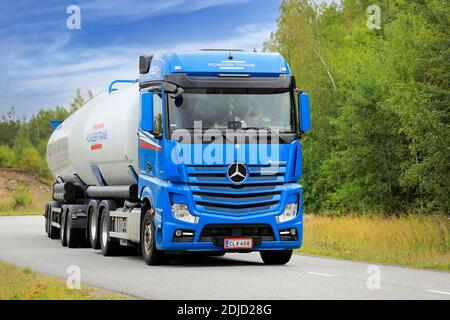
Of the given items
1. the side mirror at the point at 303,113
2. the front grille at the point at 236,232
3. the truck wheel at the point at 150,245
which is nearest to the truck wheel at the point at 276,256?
the front grille at the point at 236,232

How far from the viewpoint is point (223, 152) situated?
687 inches

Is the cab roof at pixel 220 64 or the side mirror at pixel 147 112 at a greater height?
the cab roof at pixel 220 64

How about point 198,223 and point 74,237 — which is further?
point 74,237

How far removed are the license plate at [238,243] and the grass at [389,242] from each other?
341 cm

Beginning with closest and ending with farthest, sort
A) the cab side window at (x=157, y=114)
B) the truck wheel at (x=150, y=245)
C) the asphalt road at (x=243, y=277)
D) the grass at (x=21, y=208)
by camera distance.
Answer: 1. the asphalt road at (x=243, y=277)
2. the cab side window at (x=157, y=114)
3. the truck wheel at (x=150, y=245)
4. the grass at (x=21, y=208)

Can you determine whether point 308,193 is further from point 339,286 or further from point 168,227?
point 339,286

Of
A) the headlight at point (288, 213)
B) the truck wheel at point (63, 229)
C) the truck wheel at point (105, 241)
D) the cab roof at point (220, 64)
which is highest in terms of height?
the cab roof at point (220, 64)

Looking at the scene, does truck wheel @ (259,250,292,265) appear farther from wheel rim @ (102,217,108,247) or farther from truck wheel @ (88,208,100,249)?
truck wheel @ (88,208,100,249)

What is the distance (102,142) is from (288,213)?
6.54 m

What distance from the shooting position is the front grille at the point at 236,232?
58.0 feet
